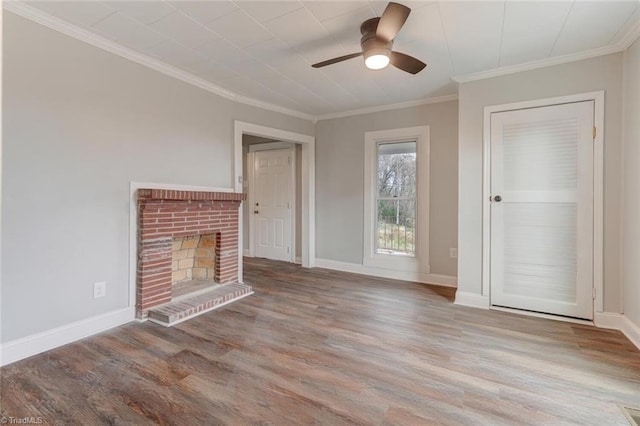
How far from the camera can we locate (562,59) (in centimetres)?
266

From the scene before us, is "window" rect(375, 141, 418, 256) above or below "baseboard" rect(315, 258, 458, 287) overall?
above

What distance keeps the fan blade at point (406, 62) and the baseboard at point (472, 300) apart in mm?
2309

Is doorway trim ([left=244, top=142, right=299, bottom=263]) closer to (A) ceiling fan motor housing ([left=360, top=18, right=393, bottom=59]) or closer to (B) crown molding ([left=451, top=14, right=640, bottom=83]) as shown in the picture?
(B) crown molding ([left=451, top=14, right=640, bottom=83])

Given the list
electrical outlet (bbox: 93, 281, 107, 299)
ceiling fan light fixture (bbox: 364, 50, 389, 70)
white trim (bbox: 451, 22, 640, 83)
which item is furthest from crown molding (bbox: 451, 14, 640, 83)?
electrical outlet (bbox: 93, 281, 107, 299)

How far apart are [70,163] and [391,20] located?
101 inches

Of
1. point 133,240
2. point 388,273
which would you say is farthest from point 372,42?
point 388,273

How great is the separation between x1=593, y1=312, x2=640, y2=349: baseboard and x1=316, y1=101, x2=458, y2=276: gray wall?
142 centimetres

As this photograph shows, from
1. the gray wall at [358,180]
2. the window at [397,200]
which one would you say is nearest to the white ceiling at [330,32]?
the gray wall at [358,180]

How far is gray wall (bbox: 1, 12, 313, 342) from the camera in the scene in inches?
78.5

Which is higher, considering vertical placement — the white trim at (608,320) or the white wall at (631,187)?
the white wall at (631,187)

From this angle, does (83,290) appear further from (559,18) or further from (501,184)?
(559,18)

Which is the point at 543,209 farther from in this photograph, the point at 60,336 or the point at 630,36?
the point at 60,336

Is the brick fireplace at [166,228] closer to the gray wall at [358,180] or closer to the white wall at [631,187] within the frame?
the gray wall at [358,180]

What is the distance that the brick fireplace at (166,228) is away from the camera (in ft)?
8.80
